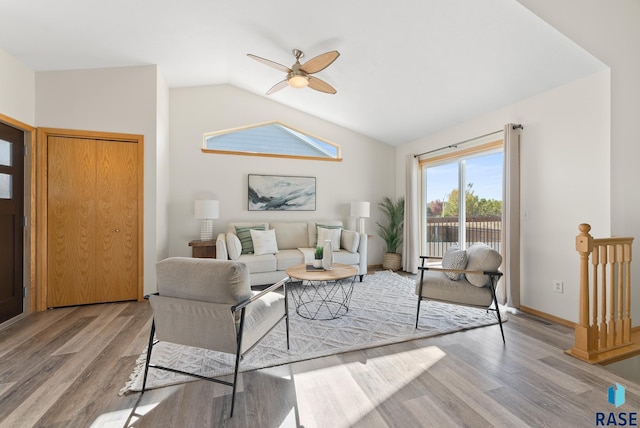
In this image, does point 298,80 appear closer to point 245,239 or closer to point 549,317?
point 245,239

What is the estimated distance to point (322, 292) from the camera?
154 inches

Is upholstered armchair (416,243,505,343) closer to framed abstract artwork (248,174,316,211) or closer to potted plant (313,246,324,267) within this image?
potted plant (313,246,324,267)

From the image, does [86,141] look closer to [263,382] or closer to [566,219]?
[263,382]

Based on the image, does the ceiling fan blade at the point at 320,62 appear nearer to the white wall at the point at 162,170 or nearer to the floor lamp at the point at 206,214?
the white wall at the point at 162,170

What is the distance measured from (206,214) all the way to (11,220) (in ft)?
6.46

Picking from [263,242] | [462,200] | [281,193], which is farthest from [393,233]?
[263,242]

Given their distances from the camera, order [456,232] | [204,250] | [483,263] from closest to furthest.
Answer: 1. [483,263]
2. [204,250]
3. [456,232]

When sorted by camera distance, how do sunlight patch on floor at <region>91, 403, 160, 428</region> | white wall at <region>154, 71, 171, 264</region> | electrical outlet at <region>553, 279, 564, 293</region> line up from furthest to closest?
white wall at <region>154, 71, 171, 264</region> → electrical outlet at <region>553, 279, 564, 293</region> → sunlight patch on floor at <region>91, 403, 160, 428</region>

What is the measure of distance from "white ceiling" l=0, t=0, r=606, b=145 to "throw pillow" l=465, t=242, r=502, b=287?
1.90 metres

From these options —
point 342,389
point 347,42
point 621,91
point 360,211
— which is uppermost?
point 347,42

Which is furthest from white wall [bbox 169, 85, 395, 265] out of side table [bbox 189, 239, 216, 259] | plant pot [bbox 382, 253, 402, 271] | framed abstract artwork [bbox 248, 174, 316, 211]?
side table [bbox 189, 239, 216, 259]

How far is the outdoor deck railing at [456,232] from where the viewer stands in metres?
3.81

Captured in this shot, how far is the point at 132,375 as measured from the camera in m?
1.90

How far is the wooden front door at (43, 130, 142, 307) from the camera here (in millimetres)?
3232
